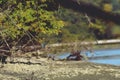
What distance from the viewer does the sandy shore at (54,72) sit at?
5.44 m

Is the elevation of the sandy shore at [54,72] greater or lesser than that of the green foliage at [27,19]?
lesser

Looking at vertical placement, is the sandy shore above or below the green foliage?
below

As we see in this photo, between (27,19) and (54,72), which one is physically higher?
(27,19)

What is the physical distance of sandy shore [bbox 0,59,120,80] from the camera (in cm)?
544

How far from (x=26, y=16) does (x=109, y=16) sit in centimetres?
582

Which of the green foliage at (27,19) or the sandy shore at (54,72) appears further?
the green foliage at (27,19)

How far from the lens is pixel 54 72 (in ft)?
19.3

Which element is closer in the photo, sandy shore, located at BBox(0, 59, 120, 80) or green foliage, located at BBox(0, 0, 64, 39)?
sandy shore, located at BBox(0, 59, 120, 80)

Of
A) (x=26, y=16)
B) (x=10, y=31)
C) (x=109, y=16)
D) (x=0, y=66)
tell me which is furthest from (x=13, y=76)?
(x=109, y=16)

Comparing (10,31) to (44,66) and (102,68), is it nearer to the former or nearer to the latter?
(44,66)

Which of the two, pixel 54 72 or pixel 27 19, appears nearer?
→ pixel 54 72

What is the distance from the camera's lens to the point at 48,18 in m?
7.73

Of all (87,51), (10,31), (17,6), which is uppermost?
(17,6)

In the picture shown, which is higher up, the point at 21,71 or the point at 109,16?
the point at 109,16
